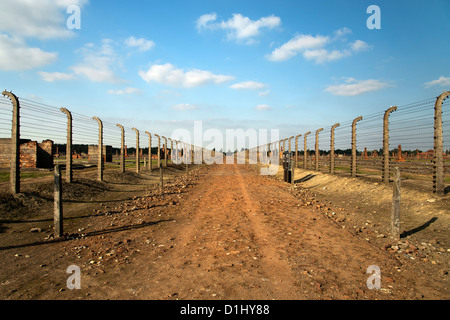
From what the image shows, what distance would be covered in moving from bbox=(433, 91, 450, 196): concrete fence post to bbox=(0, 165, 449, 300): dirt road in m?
3.54

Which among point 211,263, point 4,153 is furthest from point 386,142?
point 4,153

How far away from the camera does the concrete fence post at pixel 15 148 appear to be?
6711 millimetres

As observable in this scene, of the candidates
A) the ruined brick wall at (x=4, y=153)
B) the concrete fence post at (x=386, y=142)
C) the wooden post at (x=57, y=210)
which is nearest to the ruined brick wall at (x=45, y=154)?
the ruined brick wall at (x=4, y=153)

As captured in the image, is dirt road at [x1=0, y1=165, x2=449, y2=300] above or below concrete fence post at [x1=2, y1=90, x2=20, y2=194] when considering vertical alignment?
below

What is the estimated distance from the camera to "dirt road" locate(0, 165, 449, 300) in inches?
120

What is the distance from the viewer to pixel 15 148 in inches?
269

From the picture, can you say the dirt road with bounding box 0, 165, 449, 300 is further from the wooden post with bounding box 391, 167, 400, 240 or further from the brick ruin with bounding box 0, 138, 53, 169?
the brick ruin with bounding box 0, 138, 53, 169

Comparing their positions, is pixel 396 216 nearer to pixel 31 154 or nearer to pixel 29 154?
pixel 31 154

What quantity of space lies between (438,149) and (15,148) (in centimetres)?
1199

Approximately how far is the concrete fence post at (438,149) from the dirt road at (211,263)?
354 centimetres

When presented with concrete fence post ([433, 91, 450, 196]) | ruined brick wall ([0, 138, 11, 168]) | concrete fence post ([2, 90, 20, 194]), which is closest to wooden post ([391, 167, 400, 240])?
concrete fence post ([433, 91, 450, 196])
